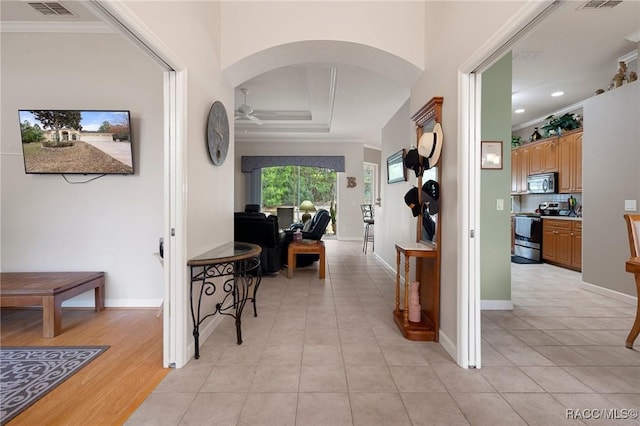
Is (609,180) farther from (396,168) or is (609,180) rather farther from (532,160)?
(532,160)

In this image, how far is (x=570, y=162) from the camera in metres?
5.20

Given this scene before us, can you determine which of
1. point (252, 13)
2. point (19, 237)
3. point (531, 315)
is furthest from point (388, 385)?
point (19, 237)

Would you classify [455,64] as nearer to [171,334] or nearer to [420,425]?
[420,425]

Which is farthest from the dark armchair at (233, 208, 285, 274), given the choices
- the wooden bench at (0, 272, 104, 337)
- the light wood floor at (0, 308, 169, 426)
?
the wooden bench at (0, 272, 104, 337)

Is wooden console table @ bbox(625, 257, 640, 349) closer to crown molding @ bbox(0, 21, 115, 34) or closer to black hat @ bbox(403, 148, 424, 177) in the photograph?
black hat @ bbox(403, 148, 424, 177)

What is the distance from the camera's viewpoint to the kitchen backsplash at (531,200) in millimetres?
5793

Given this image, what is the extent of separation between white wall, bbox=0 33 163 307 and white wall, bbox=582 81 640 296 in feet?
17.6

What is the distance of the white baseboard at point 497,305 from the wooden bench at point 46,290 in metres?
4.24

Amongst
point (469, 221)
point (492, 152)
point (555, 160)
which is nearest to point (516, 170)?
point (555, 160)

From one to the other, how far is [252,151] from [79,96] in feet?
17.4

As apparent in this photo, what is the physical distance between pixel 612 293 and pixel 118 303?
589 centimetres

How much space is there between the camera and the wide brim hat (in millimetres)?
2387

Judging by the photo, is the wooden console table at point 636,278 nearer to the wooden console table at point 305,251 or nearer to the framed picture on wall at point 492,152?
the framed picture on wall at point 492,152

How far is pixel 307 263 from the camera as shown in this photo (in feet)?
17.6
